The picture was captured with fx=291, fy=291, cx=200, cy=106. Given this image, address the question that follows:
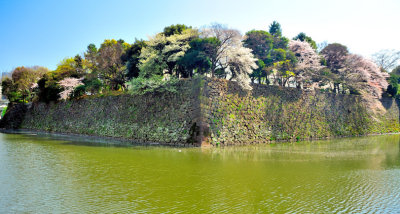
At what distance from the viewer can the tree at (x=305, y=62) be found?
25.7m

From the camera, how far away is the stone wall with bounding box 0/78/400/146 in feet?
59.7

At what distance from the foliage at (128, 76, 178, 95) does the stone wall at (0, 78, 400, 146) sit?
0.61 m

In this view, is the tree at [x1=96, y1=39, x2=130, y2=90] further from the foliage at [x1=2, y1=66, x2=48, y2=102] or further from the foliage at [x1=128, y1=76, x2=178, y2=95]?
the foliage at [x1=2, y1=66, x2=48, y2=102]

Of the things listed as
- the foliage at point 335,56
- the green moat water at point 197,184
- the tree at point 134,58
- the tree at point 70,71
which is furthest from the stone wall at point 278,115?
the tree at point 70,71

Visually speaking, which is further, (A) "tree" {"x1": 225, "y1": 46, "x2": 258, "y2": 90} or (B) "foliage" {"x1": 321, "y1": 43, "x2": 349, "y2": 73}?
(B) "foliage" {"x1": 321, "y1": 43, "x2": 349, "y2": 73}

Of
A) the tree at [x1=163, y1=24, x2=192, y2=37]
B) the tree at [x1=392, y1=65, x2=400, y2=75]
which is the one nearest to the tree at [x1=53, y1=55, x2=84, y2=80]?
the tree at [x1=163, y1=24, x2=192, y2=37]

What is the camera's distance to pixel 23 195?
7027 millimetres

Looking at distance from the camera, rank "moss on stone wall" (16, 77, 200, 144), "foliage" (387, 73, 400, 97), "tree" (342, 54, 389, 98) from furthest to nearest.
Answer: "foliage" (387, 73, 400, 97) → "tree" (342, 54, 389, 98) → "moss on stone wall" (16, 77, 200, 144)

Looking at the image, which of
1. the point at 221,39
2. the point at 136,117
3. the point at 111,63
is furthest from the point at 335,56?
the point at 111,63

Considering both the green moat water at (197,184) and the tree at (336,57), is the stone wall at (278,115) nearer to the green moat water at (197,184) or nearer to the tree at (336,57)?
the tree at (336,57)

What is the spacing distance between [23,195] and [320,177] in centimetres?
843

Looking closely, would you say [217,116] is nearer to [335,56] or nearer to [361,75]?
[335,56]

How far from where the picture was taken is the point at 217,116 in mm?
18250

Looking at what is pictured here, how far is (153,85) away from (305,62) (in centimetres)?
1462
